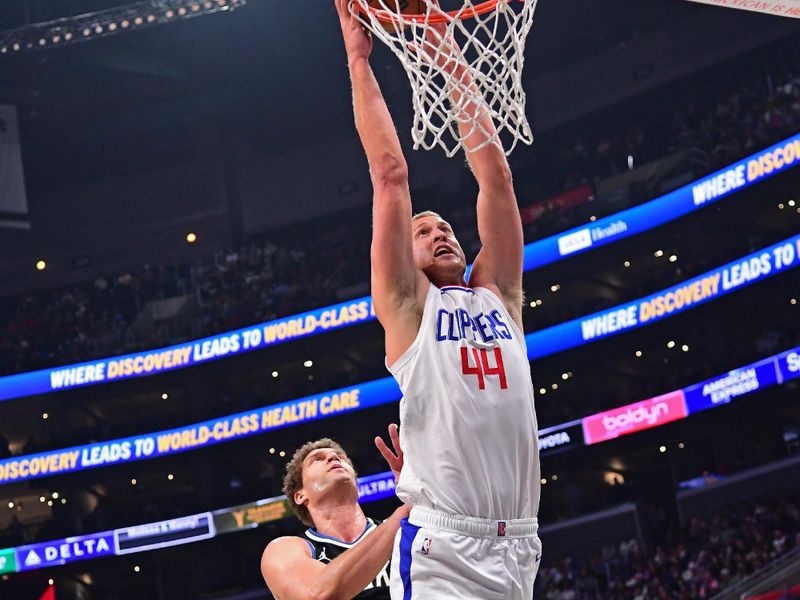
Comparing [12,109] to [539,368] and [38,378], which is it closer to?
[38,378]

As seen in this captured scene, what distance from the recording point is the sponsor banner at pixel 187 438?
22531 mm

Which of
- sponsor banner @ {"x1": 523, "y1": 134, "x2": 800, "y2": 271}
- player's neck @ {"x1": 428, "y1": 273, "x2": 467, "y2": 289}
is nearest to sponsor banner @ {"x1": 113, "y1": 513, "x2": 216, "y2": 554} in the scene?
sponsor banner @ {"x1": 523, "y1": 134, "x2": 800, "y2": 271}

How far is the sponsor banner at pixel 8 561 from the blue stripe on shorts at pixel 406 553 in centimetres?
2203

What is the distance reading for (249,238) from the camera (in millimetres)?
26922

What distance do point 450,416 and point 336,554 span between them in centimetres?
123

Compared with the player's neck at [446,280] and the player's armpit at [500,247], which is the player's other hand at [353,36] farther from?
the player's neck at [446,280]

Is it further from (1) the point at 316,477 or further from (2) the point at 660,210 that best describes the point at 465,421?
(2) the point at 660,210

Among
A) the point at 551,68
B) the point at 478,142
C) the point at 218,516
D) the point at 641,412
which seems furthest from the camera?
the point at 551,68

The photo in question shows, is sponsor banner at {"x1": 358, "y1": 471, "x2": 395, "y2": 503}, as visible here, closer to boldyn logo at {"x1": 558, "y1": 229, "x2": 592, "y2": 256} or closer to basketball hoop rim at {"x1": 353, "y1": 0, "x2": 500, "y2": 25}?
boldyn logo at {"x1": 558, "y1": 229, "x2": 592, "y2": 256}

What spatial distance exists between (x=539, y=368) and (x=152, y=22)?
1092 centimetres

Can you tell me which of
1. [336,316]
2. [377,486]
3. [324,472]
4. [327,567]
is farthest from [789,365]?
[327,567]

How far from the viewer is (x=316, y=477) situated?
163 inches

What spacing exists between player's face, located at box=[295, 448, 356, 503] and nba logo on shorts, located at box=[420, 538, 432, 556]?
125 cm

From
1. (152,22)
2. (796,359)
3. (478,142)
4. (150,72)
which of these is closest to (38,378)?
(150,72)
